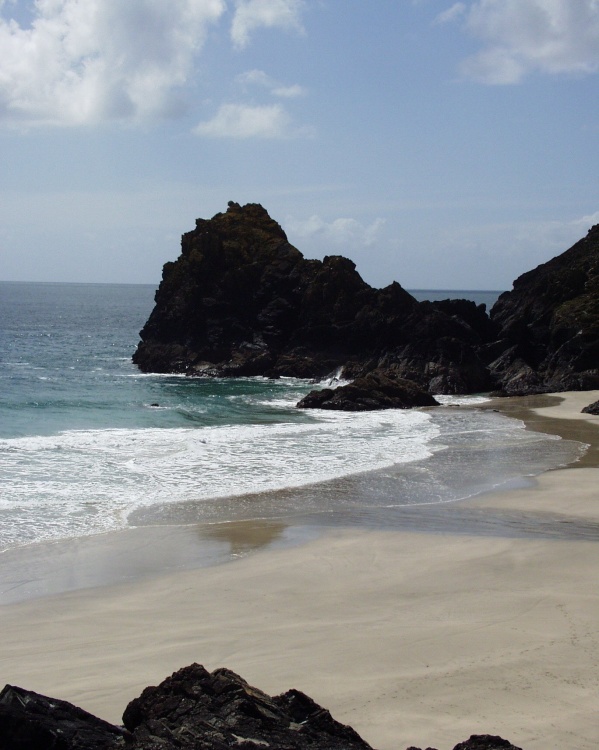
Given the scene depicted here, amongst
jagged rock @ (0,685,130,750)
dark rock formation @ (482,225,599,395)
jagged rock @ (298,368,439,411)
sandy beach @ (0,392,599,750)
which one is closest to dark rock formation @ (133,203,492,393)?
dark rock formation @ (482,225,599,395)

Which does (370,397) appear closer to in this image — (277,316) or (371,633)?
(277,316)

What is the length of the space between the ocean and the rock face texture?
244 inches

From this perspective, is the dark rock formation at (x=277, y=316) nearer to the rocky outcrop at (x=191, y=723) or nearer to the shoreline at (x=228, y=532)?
the shoreline at (x=228, y=532)

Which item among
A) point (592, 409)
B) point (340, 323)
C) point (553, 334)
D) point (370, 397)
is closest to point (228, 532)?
point (370, 397)

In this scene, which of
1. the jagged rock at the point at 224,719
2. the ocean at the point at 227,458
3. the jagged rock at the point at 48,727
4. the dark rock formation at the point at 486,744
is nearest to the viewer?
the jagged rock at the point at 48,727

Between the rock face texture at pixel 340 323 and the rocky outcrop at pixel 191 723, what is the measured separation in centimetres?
4078

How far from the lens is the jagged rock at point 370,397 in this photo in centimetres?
3838

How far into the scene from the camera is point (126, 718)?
19.8 feet

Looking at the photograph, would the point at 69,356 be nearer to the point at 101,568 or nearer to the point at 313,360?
the point at 313,360

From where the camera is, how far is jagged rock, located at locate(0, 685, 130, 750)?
205 inches

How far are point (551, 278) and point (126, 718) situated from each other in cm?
5572

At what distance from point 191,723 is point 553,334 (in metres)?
47.6

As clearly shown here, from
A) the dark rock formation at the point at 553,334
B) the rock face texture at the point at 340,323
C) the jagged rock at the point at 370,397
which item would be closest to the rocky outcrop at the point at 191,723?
the jagged rock at the point at 370,397

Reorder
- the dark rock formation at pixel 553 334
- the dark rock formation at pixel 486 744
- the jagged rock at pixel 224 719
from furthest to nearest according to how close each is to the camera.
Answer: the dark rock formation at pixel 553 334
the dark rock formation at pixel 486 744
the jagged rock at pixel 224 719
